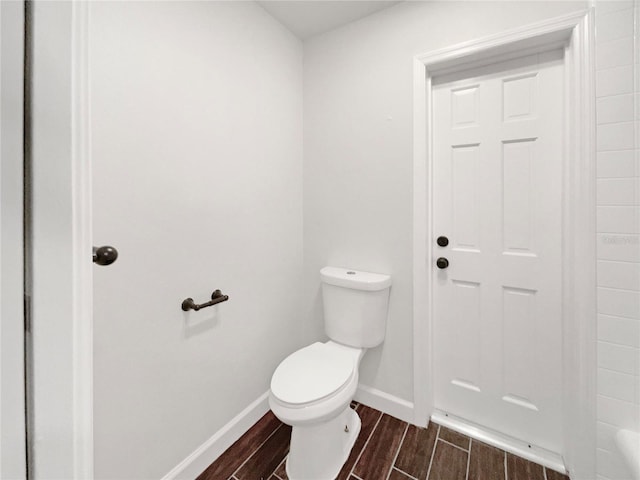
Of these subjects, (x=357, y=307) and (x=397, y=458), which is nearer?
(x=397, y=458)

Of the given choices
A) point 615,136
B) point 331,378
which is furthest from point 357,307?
point 615,136

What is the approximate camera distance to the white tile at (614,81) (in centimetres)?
107

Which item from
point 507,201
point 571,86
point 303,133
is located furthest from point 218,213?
point 571,86

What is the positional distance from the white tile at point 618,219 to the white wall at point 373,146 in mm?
747

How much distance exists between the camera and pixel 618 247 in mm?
1096

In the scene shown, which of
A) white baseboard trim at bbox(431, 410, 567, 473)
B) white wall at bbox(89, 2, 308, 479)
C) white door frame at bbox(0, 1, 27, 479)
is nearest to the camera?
white door frame at bbox(0, 1, 27, 479)

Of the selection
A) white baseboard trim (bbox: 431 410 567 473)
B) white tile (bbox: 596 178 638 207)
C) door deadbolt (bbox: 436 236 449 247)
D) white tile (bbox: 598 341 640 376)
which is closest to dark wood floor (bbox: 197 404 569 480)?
white baseboard trim (bbox: 431 410 567 473)

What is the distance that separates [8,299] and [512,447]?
6.33ft

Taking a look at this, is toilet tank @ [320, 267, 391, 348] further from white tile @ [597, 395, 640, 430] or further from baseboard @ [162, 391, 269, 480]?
white tile @ [597, 395, 640, 430]

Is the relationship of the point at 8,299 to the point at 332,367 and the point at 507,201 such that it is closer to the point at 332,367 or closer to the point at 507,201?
the point at 332,367

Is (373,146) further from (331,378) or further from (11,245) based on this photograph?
(11,245)

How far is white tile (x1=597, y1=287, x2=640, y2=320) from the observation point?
108 cm

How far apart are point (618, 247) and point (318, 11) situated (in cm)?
182

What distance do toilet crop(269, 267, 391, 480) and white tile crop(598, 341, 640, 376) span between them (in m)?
0.90
